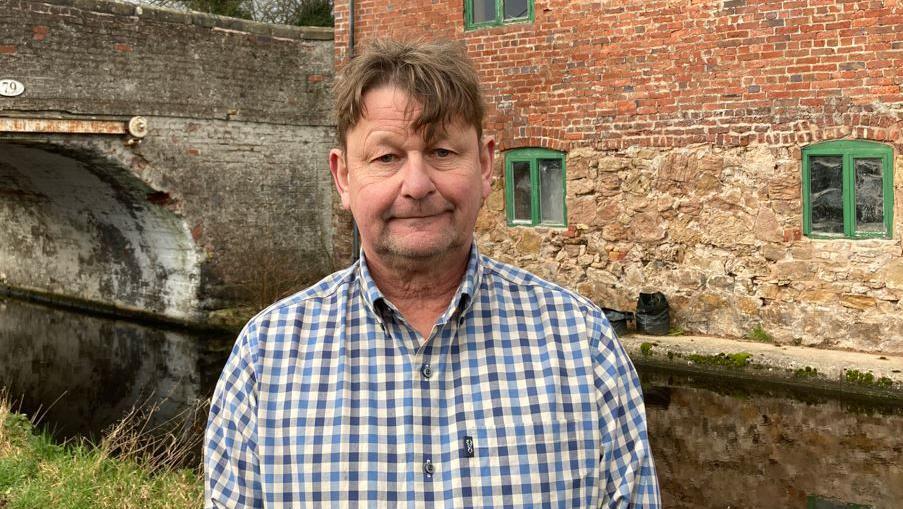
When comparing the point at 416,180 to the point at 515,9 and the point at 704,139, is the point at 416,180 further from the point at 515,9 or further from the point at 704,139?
the point at 515,9

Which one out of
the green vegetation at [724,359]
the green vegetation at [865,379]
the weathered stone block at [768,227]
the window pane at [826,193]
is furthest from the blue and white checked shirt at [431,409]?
the weathered stone block at [768,227]

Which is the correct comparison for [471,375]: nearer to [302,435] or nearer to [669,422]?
[302,435]

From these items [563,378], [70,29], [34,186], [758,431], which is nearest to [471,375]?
[563,378]

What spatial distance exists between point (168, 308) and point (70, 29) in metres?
3.85

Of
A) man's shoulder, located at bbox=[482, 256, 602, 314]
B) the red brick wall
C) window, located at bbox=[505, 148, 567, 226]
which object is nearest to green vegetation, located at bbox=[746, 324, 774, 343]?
the red brick wall

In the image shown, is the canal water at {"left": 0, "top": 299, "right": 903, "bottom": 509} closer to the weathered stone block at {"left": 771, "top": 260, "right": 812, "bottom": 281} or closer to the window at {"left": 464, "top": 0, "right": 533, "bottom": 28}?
the weathered stone block at {"left": 771, "top": 260, "right": 812, "bottom": 281}

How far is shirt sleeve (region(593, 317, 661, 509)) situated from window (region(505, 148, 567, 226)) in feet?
30.2

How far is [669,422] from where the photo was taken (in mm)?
7820

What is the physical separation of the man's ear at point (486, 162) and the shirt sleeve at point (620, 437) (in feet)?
1.32

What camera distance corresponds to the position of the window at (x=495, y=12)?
11.4 m

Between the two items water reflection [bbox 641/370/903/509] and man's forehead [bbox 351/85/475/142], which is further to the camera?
water reflection [bbox 641/370/903/509]

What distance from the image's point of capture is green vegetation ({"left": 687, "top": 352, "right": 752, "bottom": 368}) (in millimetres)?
9039

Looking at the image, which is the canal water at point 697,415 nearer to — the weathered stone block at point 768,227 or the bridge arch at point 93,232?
the bridge arch at point 93,232

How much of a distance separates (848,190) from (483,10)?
15.7 ft
